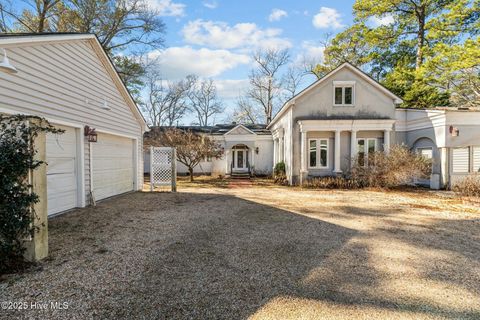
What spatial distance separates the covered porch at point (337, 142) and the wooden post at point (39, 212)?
11951mm

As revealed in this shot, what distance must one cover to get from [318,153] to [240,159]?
7585mm

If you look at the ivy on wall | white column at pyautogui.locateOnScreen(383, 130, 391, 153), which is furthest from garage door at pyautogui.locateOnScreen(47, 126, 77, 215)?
white column at pyautogui.locateOnScreen(383, 130, 391, 153)

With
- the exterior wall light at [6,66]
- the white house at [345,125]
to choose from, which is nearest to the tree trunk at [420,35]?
the white house at [345,125]

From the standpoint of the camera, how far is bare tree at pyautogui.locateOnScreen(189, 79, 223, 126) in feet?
123

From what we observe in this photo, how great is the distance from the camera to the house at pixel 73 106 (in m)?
5.39

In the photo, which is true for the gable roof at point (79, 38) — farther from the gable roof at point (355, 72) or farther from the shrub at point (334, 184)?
the shrub at point (334, 184)

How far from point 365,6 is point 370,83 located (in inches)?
469

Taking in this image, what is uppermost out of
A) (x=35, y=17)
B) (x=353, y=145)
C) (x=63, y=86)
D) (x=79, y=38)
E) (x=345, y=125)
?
(x=35, y=17)

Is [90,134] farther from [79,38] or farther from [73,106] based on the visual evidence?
[79,38]

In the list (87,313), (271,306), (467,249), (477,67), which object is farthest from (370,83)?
(87,313)

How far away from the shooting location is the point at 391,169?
12.1 metres

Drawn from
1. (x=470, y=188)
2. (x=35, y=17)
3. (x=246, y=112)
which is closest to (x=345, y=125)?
(x=470, y=188)

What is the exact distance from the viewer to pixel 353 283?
3355 mm

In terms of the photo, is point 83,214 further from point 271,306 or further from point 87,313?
point 271,306
